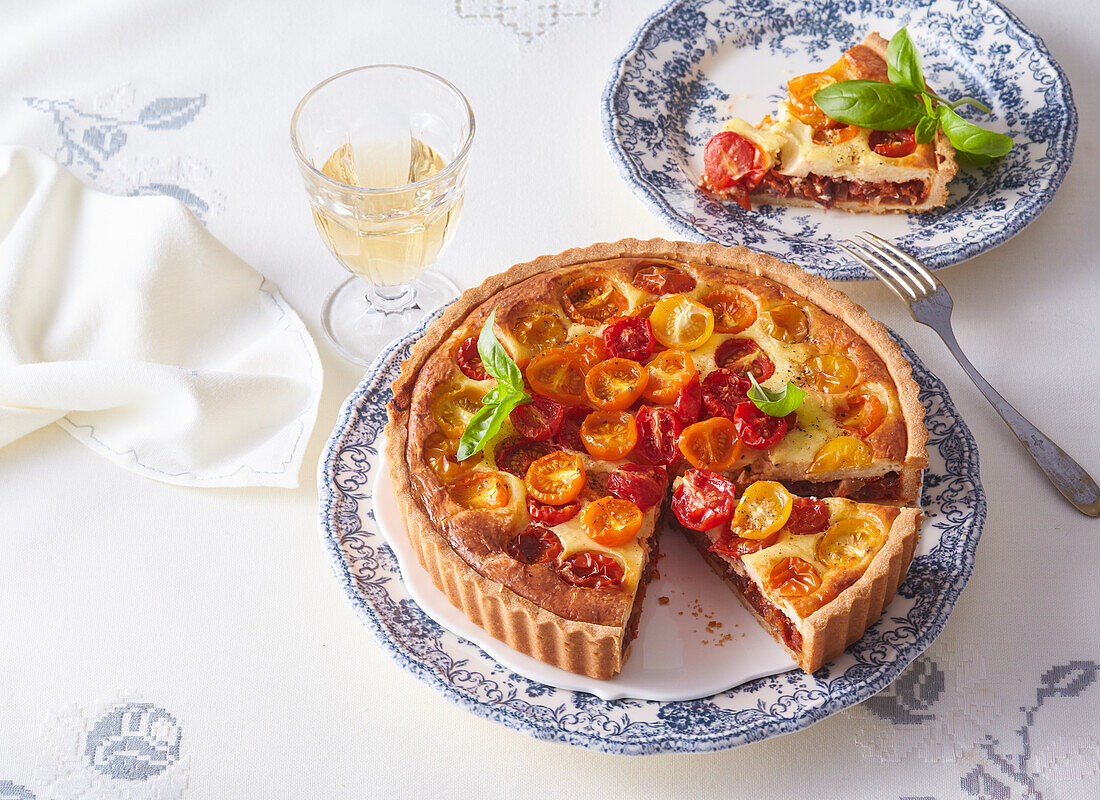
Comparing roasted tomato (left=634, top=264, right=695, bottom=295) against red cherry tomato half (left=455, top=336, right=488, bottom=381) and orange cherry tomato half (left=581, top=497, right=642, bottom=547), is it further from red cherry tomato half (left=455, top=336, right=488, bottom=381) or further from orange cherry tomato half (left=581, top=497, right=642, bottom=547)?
orange cherry tomato half (left=581, top=497, right=642, bottom=547)

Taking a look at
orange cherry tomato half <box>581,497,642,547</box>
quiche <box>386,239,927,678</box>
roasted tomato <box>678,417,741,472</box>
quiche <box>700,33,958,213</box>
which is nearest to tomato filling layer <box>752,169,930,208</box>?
quiche <box>700,33,958,213</box>

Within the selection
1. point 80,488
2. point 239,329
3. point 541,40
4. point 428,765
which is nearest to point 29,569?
point 80,488

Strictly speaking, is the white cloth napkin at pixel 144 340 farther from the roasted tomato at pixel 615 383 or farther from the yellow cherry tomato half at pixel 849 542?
the yellow cherry tomato half at pixel 849 542

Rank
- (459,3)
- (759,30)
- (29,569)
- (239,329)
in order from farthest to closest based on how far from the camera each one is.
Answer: (459,3), (759,30), (239,329), (29,569)

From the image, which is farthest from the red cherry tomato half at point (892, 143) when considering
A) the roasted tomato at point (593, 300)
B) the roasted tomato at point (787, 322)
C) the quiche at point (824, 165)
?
the roasted tomato at point (593, 300)

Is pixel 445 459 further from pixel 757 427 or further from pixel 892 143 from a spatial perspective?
pixel 892 143

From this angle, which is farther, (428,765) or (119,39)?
(119,39)

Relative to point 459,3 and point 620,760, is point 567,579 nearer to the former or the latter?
point 620,760
